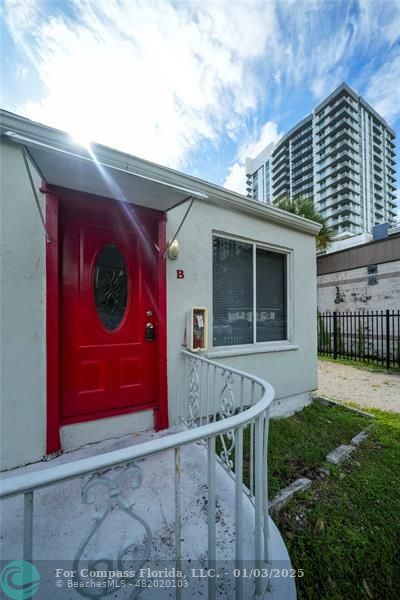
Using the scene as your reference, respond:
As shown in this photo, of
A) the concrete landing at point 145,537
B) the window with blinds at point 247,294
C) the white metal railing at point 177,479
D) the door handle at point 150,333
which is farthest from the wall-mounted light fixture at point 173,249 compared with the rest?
the concrete landing at point 145,537

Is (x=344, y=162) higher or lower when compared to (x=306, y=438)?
higher

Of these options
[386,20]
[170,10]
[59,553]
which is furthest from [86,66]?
[386,20]

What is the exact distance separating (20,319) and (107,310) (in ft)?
2.35

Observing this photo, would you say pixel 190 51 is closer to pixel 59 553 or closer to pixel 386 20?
pixel 386 20

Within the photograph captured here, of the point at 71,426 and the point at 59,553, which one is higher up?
the point at 71,426

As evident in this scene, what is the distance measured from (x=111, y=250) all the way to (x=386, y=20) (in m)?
5.46

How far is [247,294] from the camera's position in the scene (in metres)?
3.43

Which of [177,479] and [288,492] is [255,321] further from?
[177,479]

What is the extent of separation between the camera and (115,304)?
2.46m

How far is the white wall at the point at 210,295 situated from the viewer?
271cm

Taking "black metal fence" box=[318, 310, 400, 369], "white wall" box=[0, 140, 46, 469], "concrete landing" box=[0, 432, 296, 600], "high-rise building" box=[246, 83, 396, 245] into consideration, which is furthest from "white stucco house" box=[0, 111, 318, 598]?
"high-rise building" box=[246, 83, 396, 245]

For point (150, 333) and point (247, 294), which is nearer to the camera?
point (150, 333)

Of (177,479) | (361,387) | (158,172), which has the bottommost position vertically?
(361,387)

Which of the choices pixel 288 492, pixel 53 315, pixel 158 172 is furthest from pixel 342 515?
pixel 158 172
